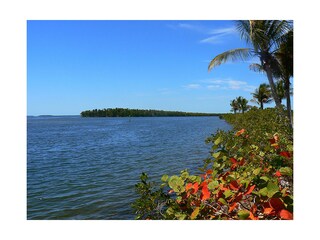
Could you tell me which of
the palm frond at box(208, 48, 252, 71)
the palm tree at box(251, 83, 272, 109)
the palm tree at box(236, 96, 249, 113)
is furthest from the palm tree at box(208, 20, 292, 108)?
the palm tree at box(236, 96, 249, 113)

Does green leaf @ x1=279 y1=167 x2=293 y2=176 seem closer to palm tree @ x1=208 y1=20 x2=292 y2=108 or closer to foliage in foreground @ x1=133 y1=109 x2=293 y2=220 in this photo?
foliage in foreground @ x1=133 y1=109 x2=293 y2=220

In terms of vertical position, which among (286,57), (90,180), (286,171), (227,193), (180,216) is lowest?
(90,180)

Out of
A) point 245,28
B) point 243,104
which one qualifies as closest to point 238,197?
point 245,28

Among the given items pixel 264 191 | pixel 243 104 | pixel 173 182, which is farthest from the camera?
pixel 243 104

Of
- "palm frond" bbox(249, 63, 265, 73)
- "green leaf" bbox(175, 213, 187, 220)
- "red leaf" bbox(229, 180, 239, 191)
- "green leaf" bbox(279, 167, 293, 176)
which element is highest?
"palm frond" bbox(249, 63, 265, 73)

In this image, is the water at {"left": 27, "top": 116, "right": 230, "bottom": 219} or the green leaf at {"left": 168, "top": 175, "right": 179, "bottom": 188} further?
the water at {"left": 27, "top": 116, "right": 230, "bottom": 219}

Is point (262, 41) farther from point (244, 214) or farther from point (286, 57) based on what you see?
point (244, 214)

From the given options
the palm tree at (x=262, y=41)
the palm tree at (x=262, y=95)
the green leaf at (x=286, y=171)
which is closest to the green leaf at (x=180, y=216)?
the green leaf at (x=286, y=171)

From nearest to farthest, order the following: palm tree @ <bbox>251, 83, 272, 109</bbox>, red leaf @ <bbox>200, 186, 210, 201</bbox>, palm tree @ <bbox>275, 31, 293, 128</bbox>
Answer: red leaf @ <bbox>200, 186, 210, 201</bbox>
palm tree @ <bbox>275, 31, 293, 128</bbox>
palm tree @ <bbox>251, 83, 272, 109</bbox>
